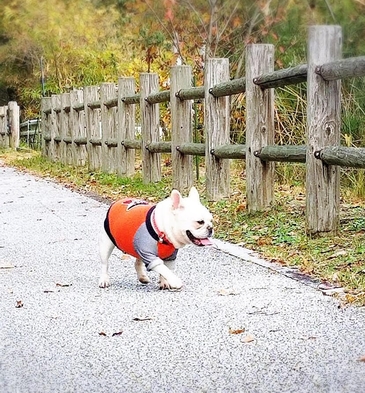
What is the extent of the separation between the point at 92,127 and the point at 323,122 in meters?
8.93

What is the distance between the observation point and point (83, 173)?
14461 mm

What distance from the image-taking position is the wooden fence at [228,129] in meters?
6.19

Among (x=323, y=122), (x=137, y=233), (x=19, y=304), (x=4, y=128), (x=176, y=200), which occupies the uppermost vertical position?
(x=323, y=122)

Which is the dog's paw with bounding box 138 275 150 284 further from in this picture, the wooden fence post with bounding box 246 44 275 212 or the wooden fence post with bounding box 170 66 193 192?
the wooden fence post with bounding box 170 66 193 192

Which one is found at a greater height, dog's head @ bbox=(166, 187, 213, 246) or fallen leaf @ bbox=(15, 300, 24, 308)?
dog's head @ bbox=(166, 187, 213, 246)

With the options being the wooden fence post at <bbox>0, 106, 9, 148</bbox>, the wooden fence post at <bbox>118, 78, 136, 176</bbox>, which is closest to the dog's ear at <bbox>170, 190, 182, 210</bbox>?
the wooden fence post at <bbox>118, 78, 136, 176</bbox>

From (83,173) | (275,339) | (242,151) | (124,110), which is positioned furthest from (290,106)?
(275,339)

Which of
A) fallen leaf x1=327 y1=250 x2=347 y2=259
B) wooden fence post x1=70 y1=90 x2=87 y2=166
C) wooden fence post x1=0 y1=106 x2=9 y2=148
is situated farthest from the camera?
wooden fence post x1=0 y1=106 x2=9 y2=148

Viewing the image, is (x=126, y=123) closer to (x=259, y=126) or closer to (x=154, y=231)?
(x=259, y=126)

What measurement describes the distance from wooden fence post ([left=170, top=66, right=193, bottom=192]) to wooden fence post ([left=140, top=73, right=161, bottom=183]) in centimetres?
116

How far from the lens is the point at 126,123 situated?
1252 centimetres

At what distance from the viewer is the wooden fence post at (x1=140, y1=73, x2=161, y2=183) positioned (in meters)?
11.2

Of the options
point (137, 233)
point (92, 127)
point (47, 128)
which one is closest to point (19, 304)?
point (137, 233)

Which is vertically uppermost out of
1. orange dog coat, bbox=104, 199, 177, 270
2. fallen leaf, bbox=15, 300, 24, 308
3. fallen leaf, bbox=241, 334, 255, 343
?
orange dog coat, bbox=104, 199, 177, 270
